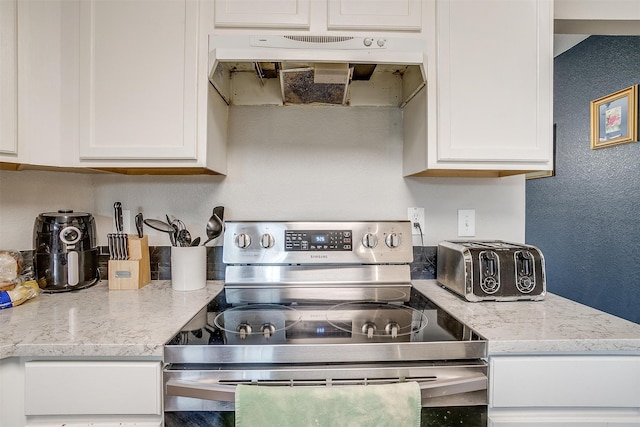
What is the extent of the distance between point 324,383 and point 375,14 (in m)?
1.22

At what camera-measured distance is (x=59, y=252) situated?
4.21ft

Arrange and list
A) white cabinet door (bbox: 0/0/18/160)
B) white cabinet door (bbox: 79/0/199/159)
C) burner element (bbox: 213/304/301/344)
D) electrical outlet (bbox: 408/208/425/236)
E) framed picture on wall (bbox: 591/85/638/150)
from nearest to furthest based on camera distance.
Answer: burner element (bbox: 213/304/301/344) < white cabinet door (bbox: 0/0/18/160) < white cabinet door (bbox: 79/0/199/159) < electrical outlet (bbox: 408/208/425/236) < framed picture on wall (bbox: 591/85/638/150)

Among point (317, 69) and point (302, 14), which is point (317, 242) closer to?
point (317, 69)

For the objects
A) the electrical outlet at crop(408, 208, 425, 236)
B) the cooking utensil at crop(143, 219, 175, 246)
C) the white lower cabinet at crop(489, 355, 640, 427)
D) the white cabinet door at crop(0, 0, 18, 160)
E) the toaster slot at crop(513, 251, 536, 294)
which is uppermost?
the white cabinet door at crop(0, 0, 18, 160)

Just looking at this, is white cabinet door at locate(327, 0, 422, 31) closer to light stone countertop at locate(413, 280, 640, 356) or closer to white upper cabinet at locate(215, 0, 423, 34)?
white upper cabinet at locate(215, 0, 423, 34)

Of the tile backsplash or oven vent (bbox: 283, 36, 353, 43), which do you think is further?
the tile backsplash

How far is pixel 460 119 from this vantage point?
121 cm

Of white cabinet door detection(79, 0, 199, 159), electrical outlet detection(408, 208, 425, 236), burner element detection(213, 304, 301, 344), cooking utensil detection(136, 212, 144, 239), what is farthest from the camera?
electrical outlet detection(408, 208, 425, 236)

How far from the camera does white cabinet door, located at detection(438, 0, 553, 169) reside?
47.4 inches

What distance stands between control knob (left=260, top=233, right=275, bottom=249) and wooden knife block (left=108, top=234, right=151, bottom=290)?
510 millimetres

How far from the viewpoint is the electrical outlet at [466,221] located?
5.12ft

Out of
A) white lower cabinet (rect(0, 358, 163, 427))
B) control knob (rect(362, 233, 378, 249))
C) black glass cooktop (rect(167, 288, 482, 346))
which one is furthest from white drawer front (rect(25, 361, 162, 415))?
control knob (rect(362, 233, 378, 249))

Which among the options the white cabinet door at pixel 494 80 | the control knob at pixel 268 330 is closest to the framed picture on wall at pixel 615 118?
the white cabinet door at pixel 494 80

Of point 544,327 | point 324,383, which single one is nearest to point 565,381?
point 544,327
